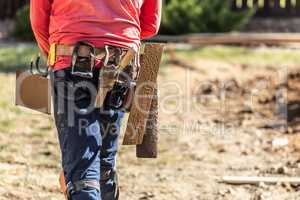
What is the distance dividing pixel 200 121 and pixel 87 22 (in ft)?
16.0

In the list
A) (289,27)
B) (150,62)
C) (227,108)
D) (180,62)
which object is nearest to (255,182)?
(150,62)

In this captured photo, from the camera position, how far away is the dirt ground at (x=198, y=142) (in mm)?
6125

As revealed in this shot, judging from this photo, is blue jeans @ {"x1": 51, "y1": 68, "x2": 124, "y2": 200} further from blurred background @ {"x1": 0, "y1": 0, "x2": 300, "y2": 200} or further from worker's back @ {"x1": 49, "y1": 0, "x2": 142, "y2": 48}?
blurred background @ {"x1": 0, "y1": 0, "x2": 300, "y2": 200}

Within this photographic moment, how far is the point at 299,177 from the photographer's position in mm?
6484

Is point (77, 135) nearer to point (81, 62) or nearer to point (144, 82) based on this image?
point (81, 62)

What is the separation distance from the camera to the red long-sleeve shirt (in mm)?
4039

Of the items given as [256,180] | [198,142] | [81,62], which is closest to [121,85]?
[81,62]

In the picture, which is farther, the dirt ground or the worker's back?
the dirt ground

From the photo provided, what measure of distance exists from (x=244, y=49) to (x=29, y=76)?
9.51m

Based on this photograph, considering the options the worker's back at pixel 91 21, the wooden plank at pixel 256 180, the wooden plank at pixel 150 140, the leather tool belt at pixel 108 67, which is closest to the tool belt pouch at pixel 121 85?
the leather tool belt at pixel 108 67

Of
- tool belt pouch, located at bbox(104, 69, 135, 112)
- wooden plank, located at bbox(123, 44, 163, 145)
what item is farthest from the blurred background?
tool belt pouch, located at bbox(104, 69, 135, 112)

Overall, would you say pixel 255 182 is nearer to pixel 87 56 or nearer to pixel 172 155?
pixel 172 155

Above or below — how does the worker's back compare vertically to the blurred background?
above

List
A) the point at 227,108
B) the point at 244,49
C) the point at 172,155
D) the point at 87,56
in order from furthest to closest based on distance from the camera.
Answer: the point at 244,49 < the point at 227,108 < the point at 172,155 < the point at 87,56
